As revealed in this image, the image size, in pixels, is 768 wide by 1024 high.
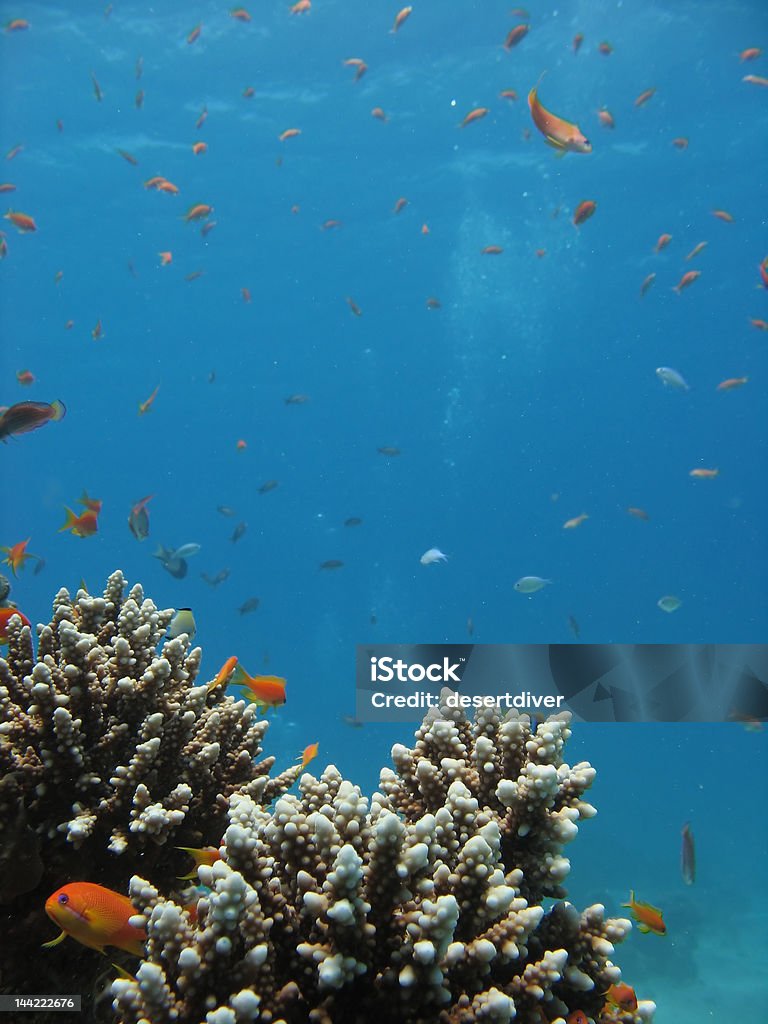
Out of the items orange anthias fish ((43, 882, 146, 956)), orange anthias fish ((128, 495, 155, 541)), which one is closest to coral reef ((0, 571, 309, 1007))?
orange anthias fish ((43, 882, 146, 956))

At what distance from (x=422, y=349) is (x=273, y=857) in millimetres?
55617

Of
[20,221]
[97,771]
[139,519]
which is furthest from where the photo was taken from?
[20,221]

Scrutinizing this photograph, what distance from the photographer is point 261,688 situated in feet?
12.9

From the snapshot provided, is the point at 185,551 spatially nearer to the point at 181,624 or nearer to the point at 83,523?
the point at 83,523

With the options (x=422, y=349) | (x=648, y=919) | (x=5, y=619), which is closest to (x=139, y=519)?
(x=5, y=619)

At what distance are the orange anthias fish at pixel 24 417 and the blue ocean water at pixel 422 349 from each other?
12.7 m

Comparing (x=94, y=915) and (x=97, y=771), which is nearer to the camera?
(x=94, y=915)

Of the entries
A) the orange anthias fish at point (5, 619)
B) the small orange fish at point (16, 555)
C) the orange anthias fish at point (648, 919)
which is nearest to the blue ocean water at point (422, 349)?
the small orange fish at point (16, 555)

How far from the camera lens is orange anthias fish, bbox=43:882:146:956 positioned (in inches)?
78.0

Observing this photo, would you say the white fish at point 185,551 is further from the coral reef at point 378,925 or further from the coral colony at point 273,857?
the coral reef at point 378,925

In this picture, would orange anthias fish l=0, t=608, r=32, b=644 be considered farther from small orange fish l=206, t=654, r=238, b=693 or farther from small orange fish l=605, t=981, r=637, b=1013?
small orange fish l=605, t=981, r=637, b=1013

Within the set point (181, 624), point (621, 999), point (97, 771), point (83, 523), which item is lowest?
point (621, 999)

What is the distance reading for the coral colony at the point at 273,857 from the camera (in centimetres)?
180

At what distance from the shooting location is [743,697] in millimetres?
8727
